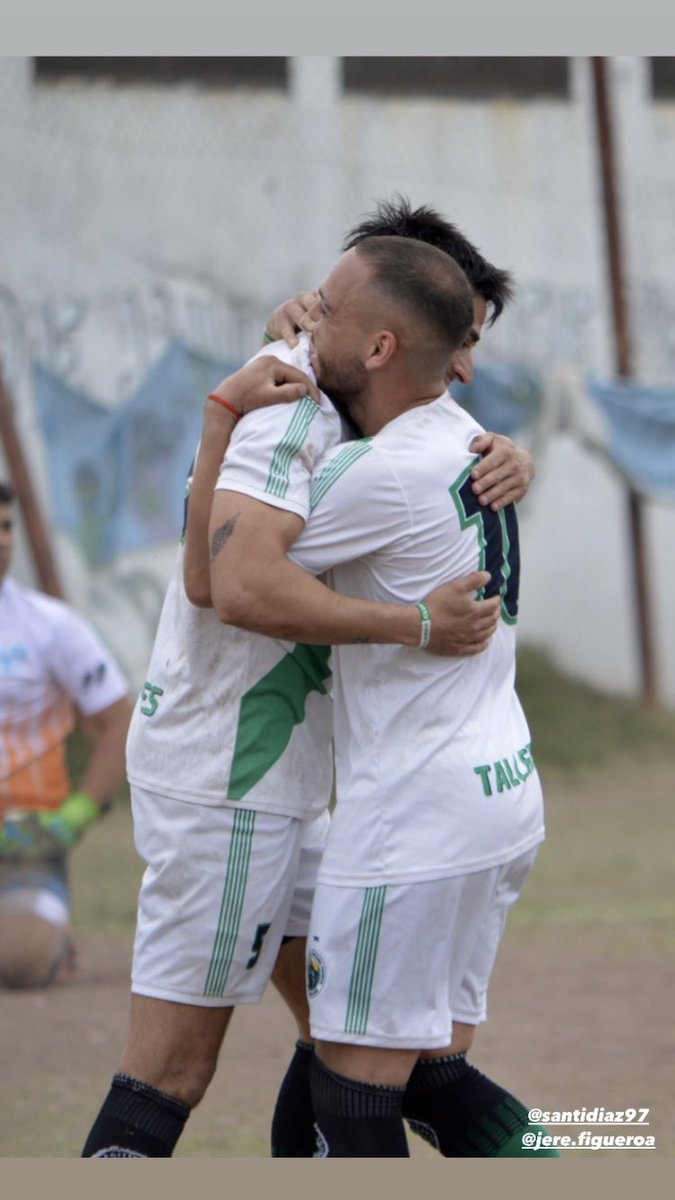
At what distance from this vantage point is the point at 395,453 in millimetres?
2973

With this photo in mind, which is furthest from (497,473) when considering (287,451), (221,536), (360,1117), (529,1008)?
(529,1008)

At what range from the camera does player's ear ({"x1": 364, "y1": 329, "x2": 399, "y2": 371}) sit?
3014 millimetres

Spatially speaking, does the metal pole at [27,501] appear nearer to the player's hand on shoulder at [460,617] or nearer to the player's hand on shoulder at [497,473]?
the player's hand on shoulder at [497,473]

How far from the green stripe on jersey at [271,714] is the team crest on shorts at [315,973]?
0.31m

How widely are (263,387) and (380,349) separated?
212mm

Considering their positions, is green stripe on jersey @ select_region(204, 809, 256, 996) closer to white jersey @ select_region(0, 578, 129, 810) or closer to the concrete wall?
white jersey @ select_region(0, 578, 129, 810)

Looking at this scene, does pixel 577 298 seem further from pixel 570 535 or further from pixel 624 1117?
pixel 624 1117

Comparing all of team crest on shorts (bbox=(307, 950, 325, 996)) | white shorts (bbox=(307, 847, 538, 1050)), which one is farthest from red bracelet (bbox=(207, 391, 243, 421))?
team crest on shorts (bbox=(307, 950, 325, 996))

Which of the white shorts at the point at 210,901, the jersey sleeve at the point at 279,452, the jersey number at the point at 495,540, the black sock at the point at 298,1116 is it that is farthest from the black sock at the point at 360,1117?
the jersey sleeve at the point at 279,452

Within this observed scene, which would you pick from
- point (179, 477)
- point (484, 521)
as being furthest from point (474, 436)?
point (179, 477)

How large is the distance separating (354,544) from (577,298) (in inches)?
376

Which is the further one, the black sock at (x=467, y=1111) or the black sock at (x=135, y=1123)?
the black sock at (x=467, y=1111)

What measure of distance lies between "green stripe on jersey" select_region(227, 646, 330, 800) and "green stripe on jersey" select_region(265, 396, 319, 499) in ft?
1.28

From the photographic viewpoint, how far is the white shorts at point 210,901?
3.12 meters
